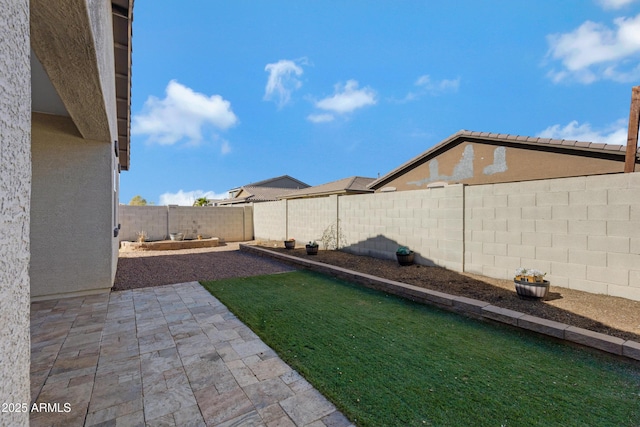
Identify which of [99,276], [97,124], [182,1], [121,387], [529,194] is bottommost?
[121,387]

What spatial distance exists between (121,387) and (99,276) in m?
3.78

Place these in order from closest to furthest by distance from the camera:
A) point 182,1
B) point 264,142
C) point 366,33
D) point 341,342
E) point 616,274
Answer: point 341,342 → point 616,274 → point 182,1 → point 366,33 → point 264,142

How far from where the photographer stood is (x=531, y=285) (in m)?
4.40

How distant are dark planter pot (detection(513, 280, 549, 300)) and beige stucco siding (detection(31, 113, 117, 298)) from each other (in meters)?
7.47

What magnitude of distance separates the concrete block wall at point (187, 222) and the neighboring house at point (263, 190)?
7119mm

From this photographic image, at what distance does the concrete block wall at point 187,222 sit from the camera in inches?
510

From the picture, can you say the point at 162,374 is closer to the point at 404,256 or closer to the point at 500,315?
the point at 500,315

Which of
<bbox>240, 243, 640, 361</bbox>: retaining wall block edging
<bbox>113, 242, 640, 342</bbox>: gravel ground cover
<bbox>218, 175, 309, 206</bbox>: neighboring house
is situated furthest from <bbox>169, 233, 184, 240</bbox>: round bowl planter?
<bbox>240, 243, 640, 361</bbox>: retaining wall block edging

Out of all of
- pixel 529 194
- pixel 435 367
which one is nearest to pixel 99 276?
pixel 435 367

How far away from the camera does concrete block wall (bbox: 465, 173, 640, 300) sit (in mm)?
4184

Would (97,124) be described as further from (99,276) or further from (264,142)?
(264,142)

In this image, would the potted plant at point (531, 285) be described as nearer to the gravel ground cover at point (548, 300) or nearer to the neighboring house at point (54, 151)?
the gravel ground cover at point (548, 300)

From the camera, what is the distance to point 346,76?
1706 centimetres

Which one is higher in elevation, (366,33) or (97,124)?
(366,33)
